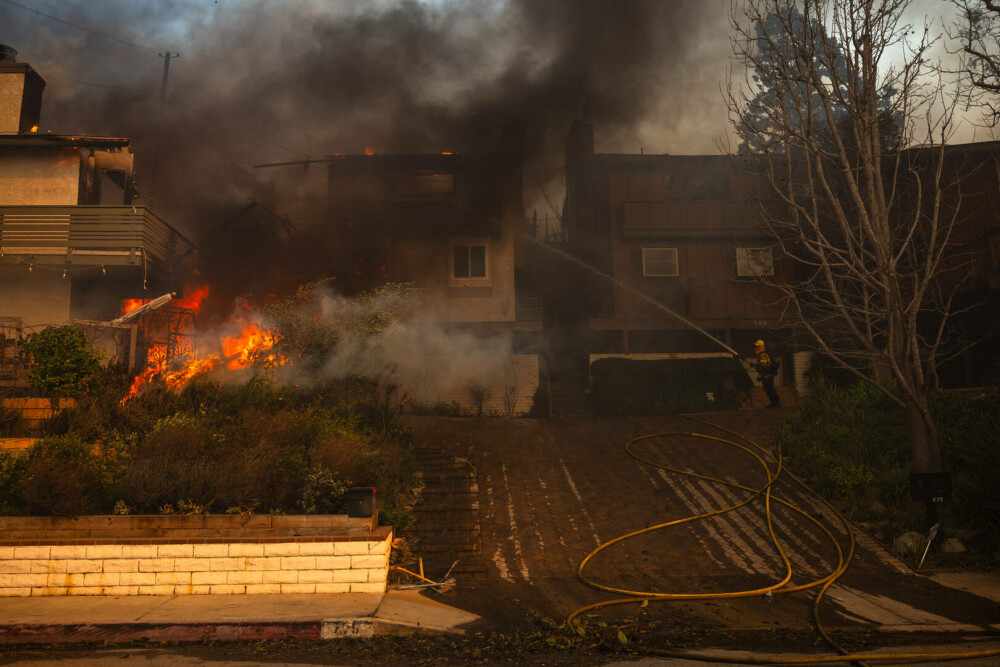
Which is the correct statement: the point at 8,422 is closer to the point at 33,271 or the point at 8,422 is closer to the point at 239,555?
the point at 239,555

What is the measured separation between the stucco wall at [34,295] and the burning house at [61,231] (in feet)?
0.07

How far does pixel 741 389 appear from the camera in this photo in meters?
18.2

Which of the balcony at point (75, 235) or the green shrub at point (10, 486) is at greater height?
the balcony at point (75, 235)

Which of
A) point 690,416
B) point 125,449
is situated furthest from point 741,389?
point 125,449

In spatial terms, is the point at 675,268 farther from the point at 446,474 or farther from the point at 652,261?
the point at 446,474

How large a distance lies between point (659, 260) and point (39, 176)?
58.0 ft

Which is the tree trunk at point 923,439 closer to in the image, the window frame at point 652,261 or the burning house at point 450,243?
the burning house at point 450,243

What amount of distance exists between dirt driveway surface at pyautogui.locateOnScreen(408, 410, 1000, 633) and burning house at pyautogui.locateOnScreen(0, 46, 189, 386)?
971cm

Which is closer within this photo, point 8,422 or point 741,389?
point 8,422

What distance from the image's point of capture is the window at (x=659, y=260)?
782 inches

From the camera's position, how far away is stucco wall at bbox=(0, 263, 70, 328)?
1538 cm

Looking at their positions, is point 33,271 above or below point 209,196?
below

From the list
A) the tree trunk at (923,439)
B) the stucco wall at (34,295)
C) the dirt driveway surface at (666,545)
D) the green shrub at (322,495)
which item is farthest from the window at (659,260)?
the stucco wall at (34,295)

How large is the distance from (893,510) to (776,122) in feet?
19.6
